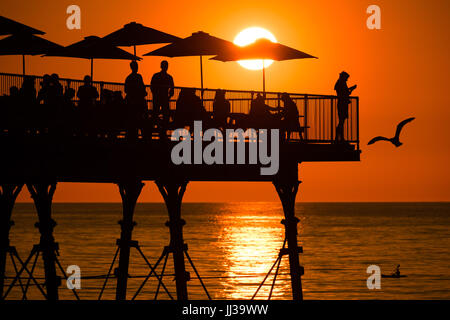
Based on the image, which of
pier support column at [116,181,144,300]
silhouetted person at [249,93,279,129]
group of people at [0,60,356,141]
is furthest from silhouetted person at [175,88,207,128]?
pier support column at [116,181,144,300]

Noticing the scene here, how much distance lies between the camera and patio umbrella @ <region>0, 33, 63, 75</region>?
86.9ft

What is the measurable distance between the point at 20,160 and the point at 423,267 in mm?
82644

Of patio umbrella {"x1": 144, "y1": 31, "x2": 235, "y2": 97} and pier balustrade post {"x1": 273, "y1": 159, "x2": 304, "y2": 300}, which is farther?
pier balustrade post {"x1": 273, "y1": 159, "x2": 304, "y2": 300}

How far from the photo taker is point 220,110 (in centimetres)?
2491

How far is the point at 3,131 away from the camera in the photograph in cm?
2280

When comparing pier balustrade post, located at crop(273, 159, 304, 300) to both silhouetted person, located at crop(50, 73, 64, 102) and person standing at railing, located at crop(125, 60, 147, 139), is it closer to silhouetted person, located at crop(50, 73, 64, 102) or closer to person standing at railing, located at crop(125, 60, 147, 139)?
person standing at railing, located at crop(125, 60, 147, 139)

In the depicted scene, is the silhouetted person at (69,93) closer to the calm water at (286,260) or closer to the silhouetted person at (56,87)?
the silhouetted person at (56,87)

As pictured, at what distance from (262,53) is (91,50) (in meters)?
4.79

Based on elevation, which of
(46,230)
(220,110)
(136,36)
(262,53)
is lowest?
(46,230)

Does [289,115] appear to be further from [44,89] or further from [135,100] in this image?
[44,89]

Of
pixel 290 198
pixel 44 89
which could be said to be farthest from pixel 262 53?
pixel 44 89
